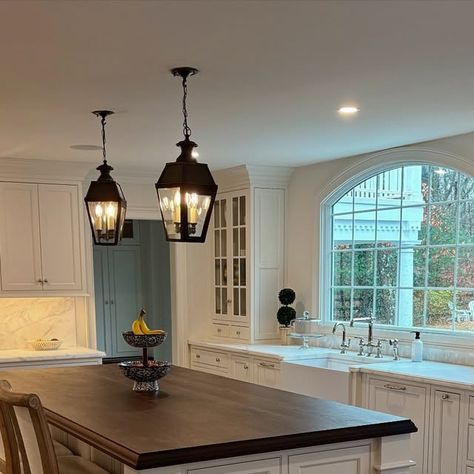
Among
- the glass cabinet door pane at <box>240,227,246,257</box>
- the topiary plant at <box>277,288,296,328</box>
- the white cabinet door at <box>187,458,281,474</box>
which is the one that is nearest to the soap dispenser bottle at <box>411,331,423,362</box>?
the topiary plant at <box>277,288,296,328</box>

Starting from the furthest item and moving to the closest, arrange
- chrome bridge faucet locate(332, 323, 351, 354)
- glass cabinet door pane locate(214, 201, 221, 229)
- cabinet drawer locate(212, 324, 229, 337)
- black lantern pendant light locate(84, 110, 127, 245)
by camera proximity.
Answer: glass cabinet door pane locate(214, 201, 221, 229) < cabinet drawer locate(212, 324, 229, 337) < chrome bridge faucet locate(332, 323, 351, 354) < black lantern pendant light locate(84, 110, 127, 245)

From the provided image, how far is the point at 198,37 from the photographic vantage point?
224 centimetres

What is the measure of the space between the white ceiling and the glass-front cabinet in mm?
1495

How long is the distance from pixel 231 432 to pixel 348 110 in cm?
204

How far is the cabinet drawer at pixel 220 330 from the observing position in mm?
5988

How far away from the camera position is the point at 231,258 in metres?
5.91

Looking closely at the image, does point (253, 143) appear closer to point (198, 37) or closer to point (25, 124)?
point (25, 124)

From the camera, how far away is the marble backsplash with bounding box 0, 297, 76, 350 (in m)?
5.36

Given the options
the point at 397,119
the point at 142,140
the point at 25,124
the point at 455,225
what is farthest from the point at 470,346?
the point at 25,124

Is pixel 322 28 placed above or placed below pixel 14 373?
above

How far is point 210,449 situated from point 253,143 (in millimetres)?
2887

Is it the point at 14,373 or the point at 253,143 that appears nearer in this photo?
the point at 14,373

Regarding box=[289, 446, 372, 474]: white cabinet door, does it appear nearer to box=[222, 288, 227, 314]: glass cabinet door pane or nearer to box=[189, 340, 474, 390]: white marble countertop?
box=[189, 340, 474, 390]: white marble countertop

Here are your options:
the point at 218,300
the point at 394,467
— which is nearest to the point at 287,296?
the point at 218,300
